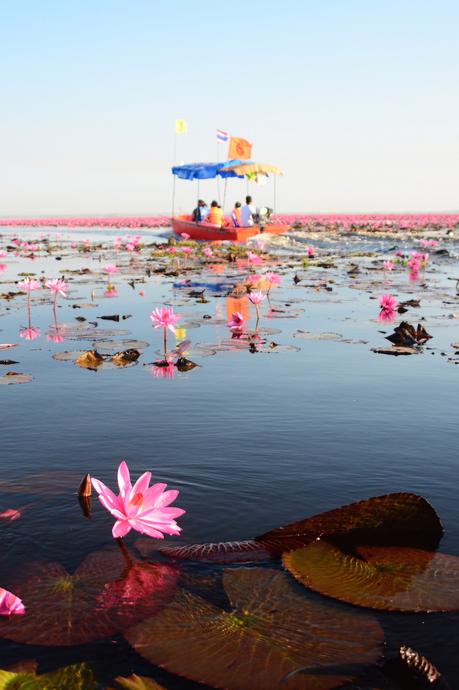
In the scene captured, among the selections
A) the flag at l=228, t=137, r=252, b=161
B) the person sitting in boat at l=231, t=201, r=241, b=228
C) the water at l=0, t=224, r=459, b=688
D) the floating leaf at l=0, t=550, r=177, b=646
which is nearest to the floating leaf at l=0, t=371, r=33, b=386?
the water at l=0, t=224, r=459, b=688

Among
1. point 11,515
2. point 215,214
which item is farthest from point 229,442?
point 215,214

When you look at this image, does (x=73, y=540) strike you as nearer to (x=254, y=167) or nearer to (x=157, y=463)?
(x=157, y=463)

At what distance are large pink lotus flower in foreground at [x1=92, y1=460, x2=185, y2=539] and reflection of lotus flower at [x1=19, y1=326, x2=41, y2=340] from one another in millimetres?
4427

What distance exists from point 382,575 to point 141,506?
2.21ft

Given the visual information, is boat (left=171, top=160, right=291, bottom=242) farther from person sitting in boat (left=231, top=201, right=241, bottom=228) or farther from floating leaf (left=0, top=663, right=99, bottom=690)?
floating leaf (left=0, top=663, right=99, bottom=690)

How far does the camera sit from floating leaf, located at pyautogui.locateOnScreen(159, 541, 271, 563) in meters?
1.84

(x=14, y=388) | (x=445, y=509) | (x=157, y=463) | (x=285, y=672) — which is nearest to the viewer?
(x=285, y=672)

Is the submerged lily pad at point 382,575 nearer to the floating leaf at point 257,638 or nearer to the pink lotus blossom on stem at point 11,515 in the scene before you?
the floating leaf at point 257,638

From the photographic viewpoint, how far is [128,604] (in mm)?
1626

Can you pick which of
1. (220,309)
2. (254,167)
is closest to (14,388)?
(220,309)

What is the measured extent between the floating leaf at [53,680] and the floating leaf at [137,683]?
0.07 m

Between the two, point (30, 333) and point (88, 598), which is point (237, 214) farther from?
point (88, 598)

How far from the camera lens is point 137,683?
132 centimetres

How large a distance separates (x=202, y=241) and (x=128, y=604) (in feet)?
80.4
